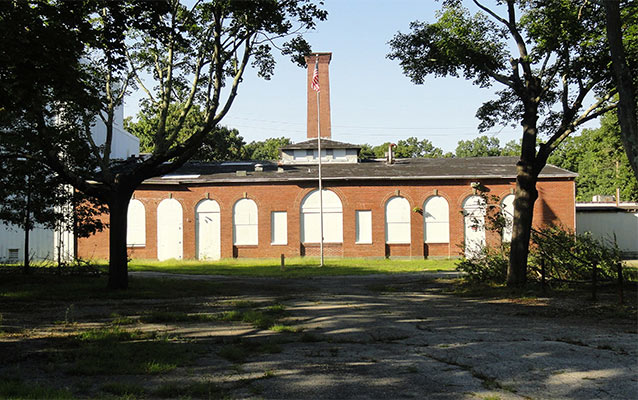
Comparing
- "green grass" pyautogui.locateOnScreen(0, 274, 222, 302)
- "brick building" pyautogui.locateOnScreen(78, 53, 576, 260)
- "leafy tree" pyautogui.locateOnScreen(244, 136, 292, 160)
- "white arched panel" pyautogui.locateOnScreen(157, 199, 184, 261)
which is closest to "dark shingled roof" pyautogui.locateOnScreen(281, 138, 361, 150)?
"brick building" pyautogui.locateOnScreen(78, 53, 576, 260)

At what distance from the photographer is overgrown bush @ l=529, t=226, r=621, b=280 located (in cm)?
1529

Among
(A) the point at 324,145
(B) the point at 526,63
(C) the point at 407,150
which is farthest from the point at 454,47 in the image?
(C) the point at 407,150

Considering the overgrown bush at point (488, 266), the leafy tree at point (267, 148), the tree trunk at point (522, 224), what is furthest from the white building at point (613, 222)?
the leafy tree at point (267, 148)

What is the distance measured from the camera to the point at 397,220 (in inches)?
1414

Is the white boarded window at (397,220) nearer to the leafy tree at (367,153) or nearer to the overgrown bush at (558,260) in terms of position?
the overgrown bush at (558,260)

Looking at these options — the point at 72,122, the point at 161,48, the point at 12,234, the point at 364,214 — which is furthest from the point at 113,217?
the point at 364,214

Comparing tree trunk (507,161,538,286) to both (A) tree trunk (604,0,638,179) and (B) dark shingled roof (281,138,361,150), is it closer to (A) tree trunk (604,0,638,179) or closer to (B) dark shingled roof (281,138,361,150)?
(A) tree trunk (604,0,638,179)

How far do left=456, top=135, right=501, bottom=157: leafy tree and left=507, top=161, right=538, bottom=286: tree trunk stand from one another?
102746 mm

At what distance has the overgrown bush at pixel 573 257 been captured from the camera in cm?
1529

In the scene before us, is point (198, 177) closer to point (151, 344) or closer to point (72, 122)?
point (72, 122)

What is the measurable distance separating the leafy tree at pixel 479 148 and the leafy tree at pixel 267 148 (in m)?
39.2

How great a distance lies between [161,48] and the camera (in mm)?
18734

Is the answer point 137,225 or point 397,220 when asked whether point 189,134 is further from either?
point 397,220

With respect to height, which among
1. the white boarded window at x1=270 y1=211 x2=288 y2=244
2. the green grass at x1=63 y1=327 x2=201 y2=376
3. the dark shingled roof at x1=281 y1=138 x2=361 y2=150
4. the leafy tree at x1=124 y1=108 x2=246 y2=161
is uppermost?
the leafy tree at x1=124 y1=108 x2=246 y2=161
